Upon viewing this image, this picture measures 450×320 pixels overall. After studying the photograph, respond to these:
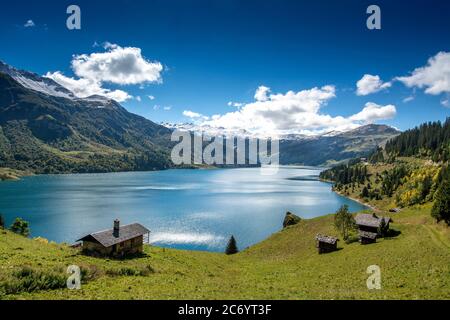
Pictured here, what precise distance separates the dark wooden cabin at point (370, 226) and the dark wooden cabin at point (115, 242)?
44.4 metres

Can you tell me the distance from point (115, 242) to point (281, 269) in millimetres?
29184

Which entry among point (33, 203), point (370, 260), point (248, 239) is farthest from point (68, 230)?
point (370, 260)

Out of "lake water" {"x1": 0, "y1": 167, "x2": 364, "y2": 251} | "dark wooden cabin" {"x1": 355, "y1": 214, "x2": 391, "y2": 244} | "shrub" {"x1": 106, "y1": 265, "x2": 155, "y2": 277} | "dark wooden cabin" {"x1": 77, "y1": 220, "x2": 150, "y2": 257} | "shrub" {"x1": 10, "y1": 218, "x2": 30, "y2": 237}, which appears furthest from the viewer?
"lake water" {"x1": 0, "y1": 167, "x2": 364, "y2": 251}

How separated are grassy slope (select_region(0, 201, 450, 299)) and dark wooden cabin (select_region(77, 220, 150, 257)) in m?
2.93

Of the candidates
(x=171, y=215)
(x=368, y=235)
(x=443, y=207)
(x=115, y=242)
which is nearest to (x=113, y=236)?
(x=115, y=242)

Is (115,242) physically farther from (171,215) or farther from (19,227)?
(171,215)

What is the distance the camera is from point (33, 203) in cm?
17188

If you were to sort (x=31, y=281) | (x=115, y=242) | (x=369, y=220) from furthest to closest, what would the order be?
(x=369, y=220)
(x=115, y=242)
(x=31, y=281)

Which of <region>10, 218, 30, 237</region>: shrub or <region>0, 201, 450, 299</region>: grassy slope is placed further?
<region>10, 218, 30, 237</region>: shrub

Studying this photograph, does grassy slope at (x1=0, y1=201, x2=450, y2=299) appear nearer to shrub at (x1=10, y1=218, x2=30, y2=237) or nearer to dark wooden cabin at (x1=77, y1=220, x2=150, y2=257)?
dark wooden cabin at (x1=77, y1=220, x2=150, y2=257)

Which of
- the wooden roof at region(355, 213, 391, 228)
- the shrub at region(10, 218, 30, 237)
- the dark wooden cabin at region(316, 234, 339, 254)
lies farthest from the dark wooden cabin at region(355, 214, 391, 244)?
the shrub at region(10, 218, 30, 237)

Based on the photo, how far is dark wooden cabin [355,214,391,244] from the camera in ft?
205

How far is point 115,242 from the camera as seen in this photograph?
55.4 meters
